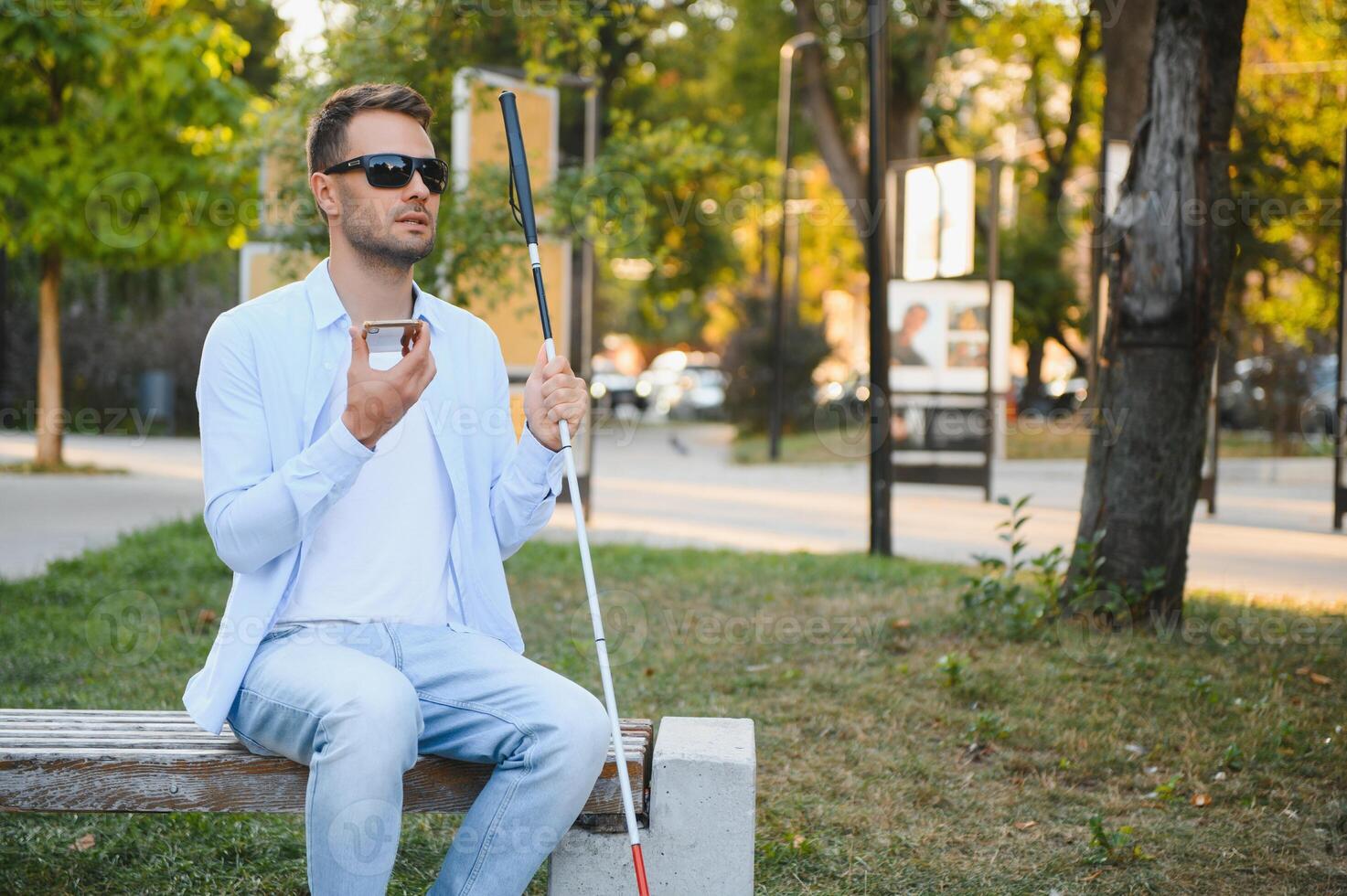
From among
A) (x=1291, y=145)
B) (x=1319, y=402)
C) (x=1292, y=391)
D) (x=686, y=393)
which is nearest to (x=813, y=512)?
(x=1292, y=391)

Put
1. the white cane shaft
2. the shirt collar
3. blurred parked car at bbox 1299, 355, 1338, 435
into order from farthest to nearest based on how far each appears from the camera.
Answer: blurred parked car at bbox 1299, 355, 1338, 435, the shirt collar, the white cane shaft

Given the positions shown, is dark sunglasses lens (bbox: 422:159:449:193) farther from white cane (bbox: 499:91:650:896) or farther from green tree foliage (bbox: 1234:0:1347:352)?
green tree foliage (bbox: 1234:0:1347:352)

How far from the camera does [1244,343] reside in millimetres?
28250

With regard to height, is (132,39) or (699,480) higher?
(132,39)

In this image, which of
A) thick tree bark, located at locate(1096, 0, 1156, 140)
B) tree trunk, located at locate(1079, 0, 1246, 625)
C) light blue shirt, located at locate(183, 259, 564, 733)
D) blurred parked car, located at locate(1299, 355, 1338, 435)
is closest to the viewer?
light blue shirt, located at locate(183, 259, 564, 733)

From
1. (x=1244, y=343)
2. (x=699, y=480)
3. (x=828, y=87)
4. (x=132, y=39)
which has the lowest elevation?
(x=699, y=480)

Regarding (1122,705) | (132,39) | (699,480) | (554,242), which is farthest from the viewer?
(699,480)

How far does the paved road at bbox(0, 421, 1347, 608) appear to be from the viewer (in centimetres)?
941

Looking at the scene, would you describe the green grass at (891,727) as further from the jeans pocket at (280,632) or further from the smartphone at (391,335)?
the smartphone at (391,335)

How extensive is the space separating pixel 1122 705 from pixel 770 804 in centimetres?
171

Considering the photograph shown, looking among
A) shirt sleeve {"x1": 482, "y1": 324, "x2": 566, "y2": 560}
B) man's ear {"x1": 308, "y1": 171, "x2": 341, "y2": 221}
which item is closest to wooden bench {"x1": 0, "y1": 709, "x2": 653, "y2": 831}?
shirt sleeve {"x1": 482, "y1": 324, "x2": 566, "y2": 560}

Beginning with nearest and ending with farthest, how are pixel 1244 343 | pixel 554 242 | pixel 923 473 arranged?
pixel 554 242, pixel 923 473, pixel 1244 343

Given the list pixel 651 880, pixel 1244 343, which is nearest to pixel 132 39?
pixel 651 880

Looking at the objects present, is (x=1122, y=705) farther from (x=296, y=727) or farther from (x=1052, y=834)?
(x=296, y=727)
